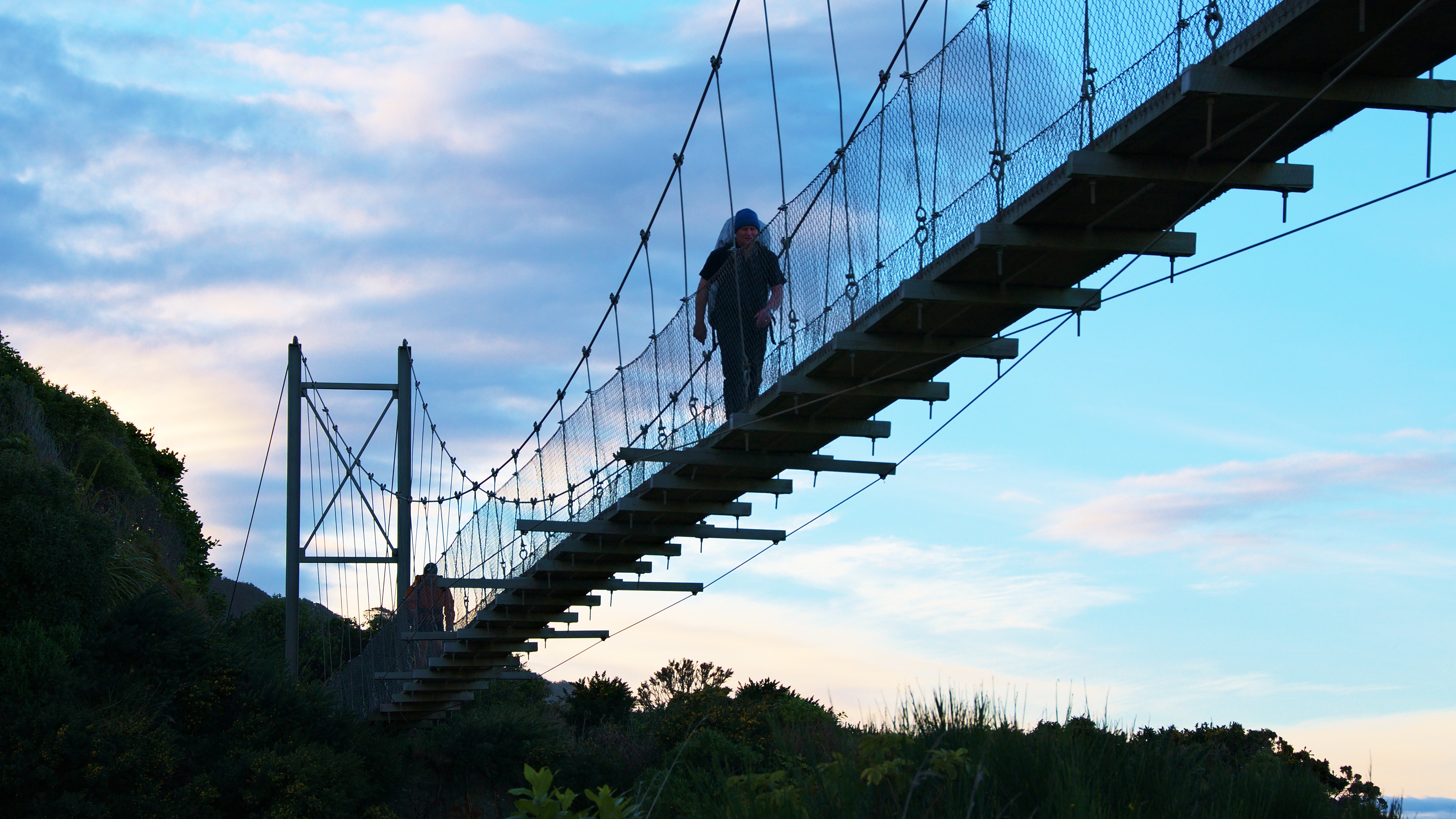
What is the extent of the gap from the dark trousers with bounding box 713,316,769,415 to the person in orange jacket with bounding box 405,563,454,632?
808 cm

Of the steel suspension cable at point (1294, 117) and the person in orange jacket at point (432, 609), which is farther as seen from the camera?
the person in orange jacket at point (432, 609)

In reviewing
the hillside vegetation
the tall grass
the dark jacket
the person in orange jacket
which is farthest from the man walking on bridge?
the person in orange jacket

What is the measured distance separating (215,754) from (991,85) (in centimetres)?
1501

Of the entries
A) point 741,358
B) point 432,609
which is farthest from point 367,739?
point 741,358

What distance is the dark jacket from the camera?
1196 centimetres

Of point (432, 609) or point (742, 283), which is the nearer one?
point (742, 283)

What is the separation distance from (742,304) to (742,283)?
179 millimetres

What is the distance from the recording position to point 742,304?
1215cm

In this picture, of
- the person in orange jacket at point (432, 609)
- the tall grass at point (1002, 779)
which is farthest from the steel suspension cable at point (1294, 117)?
the person in orange jacket at point (432, 609)

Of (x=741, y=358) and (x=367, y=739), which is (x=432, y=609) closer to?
(x=367, y=739)

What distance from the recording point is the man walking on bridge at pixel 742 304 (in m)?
12.0

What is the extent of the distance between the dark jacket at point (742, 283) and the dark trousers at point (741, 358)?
0.17ft

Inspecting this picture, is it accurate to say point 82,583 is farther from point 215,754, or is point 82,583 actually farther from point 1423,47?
point 1423,47

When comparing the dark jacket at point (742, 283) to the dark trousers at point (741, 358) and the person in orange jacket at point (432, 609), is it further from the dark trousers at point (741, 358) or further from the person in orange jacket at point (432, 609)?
the person in orange jacket at point (432, 609)
